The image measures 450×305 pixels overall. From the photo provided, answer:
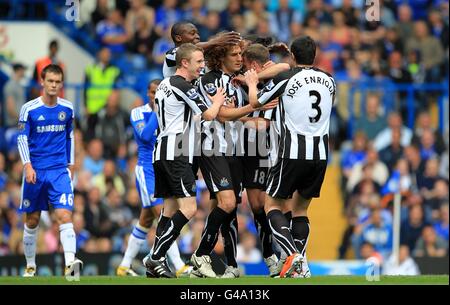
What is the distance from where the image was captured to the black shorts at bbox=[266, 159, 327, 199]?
48.5 ft

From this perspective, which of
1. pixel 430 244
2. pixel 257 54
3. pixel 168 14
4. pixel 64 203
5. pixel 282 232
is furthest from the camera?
pixel 168 14

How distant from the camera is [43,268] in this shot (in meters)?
20.7

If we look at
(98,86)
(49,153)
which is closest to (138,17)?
(98,86)

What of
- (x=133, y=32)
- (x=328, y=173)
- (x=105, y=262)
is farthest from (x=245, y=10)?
(x=105, y=262)

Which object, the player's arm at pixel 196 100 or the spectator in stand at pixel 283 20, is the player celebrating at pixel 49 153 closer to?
the player's arm at pixel 196 100

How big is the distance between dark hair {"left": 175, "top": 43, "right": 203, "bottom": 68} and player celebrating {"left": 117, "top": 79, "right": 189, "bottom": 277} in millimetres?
2145

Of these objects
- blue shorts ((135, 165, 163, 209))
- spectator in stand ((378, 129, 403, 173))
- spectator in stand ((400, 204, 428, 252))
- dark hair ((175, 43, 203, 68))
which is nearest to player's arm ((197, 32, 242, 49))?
dark hair ((175, 43, 203, 68))

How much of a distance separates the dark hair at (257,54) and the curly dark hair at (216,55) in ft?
0.46

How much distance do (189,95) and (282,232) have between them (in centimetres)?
176

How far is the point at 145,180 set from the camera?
17.5 metres

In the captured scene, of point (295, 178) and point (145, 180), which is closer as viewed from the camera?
point (295, 178)

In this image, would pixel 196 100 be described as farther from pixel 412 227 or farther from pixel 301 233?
→ pixel 412 227

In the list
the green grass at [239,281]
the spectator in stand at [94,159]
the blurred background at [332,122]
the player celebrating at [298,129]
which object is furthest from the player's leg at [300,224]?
the spectator in stand at [94,159]

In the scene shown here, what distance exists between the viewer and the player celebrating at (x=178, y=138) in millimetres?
14875
